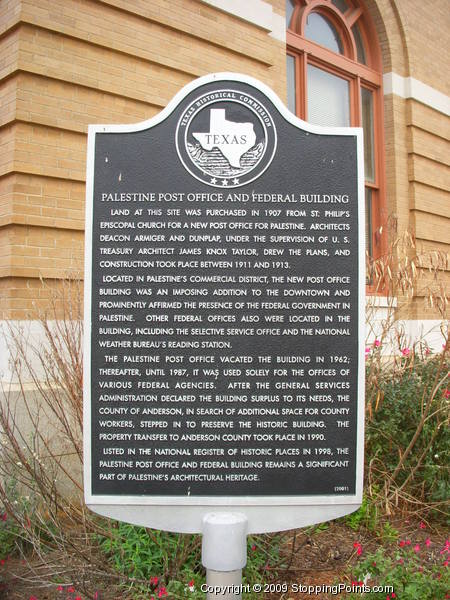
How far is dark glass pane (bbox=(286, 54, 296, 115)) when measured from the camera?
8.84m

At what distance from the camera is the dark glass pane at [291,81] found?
348 inches

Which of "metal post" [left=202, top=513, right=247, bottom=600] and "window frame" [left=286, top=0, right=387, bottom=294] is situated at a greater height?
"window frame" [left=286, top=0, right=387, bottom=294]

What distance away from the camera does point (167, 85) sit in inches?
257

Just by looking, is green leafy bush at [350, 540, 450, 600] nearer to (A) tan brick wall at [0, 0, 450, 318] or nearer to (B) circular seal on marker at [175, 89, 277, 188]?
(B) circular seal on marker at [175, 89, 277, 188]

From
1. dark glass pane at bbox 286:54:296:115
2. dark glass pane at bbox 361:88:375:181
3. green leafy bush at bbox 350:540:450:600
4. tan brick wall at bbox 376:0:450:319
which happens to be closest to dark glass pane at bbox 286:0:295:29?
dark glass pane at bbox 286:54:296:115

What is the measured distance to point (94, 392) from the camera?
2.69 metres

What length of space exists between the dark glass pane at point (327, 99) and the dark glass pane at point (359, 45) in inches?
29.3

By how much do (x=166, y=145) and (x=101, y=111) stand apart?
141 inches

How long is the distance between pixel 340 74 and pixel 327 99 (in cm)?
64

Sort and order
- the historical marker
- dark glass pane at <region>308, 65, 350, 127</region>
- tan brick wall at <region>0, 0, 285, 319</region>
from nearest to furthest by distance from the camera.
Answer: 1. the historical marker
2. tan brick wall at <region>0, 0, 285, 319</region>
3. dark glass pane at <region>308, 65, 350, 127</region>

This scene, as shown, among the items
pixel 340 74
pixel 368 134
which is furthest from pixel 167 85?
pixel 368 134

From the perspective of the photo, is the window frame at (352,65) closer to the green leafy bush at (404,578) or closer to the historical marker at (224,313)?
the green leafy bush at (404,578)

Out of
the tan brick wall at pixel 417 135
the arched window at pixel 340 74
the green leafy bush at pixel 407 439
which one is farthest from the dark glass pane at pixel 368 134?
the green leafy bush at pixel 407 439

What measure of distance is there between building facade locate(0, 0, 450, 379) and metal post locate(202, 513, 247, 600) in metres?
2.94
